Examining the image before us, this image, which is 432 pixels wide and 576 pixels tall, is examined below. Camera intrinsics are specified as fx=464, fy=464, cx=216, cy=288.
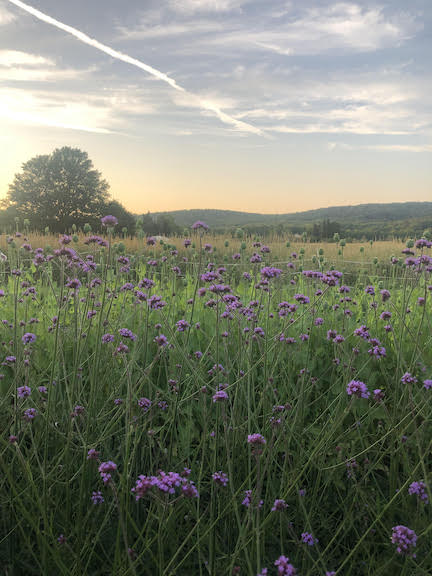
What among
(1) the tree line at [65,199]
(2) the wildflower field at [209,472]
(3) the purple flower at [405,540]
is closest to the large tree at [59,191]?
(1) the tree line at [65,199]

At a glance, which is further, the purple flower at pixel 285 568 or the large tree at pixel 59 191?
the large tree at pixel 59 191

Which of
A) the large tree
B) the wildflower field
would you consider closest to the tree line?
the large tree

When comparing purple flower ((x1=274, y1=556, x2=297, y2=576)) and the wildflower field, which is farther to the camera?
the wildflower field

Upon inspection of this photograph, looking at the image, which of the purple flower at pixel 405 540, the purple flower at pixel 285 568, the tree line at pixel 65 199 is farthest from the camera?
the tree line at pixel 65 199

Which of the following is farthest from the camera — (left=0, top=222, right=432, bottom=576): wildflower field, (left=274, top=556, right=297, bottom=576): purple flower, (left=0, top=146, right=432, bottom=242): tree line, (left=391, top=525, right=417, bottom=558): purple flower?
(left=0, top=146, right=432, bottom=242): tree line

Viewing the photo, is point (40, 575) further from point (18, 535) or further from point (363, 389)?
point (363, 389)

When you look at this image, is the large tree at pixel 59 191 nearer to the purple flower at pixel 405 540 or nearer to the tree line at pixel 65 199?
the tree line at pixel 65 199

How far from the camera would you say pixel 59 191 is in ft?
119

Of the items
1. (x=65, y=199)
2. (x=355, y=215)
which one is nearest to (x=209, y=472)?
(x=65, y=199)

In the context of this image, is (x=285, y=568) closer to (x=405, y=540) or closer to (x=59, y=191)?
(x=405, y=540)

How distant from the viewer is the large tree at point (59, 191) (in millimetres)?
35375

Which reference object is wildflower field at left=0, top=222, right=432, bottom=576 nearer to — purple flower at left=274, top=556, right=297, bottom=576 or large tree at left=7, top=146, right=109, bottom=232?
purple flower at left=274, top=556, right=297, bottom=576

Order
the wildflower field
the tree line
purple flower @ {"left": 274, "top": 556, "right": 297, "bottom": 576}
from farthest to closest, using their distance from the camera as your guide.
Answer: the tree line < the wildflower field < purple flower @ {"left": 274, "top": 556, "right": 297, "bottom": 576}

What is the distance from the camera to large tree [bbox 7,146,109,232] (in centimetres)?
3538
